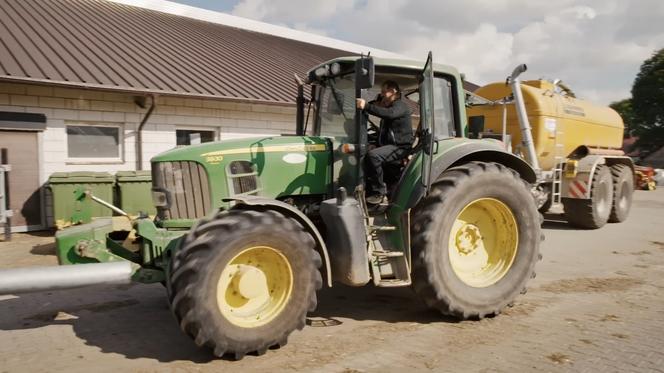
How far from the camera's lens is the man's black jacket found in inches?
Result: 188

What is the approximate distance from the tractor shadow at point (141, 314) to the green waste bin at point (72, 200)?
3.46 m

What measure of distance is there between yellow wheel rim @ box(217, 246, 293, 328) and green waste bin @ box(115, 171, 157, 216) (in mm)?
6054

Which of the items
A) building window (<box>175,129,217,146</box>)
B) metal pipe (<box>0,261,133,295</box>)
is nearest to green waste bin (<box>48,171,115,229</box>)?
building window (<box>175,129,217,146</box>)

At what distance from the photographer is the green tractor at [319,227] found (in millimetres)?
3723

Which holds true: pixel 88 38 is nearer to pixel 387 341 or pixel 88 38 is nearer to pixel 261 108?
pixel 261 108

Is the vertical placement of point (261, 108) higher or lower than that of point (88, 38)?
lower

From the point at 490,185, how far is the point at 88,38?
420 inches

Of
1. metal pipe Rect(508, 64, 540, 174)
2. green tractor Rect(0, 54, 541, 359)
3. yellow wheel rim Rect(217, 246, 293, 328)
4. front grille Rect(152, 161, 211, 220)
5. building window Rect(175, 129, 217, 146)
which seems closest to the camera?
green tractor Rect(0, 54, 541, 359)

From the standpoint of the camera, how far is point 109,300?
5570mm

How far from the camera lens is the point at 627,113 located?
44438 millimetres

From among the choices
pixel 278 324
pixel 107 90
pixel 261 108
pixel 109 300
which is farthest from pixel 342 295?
pixel 261 108

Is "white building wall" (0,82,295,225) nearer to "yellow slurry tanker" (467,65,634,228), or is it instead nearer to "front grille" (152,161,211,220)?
"yellow slurry tanker" (467,65,634,228)

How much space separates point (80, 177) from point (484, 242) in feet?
23.7

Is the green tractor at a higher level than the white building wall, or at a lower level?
lower
